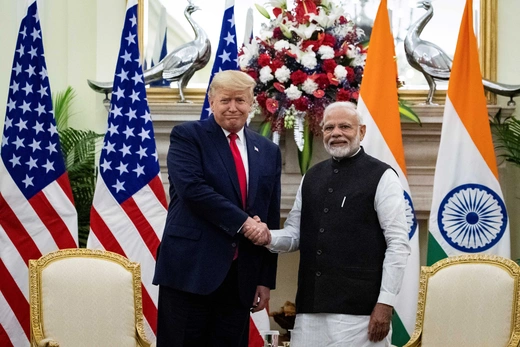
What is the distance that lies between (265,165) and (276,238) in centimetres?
30

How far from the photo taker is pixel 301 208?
10.9 ft

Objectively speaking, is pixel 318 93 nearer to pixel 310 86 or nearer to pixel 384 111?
pixel 310 86

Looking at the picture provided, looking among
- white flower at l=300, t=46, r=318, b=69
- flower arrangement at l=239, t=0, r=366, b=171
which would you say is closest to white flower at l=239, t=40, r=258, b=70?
flower arrangement at l=239, t=0, r=366, b=171

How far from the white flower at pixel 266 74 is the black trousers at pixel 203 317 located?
1.80 m

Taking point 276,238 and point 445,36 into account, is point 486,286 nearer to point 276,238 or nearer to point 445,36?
point 276,238

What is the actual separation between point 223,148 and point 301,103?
1.54m

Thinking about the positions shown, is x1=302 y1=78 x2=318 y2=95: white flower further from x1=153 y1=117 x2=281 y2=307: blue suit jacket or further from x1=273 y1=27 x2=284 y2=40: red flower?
x1=153 y1=117 x2=281 y2=307: blue suit jacket

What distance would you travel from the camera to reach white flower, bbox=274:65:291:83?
183 inches

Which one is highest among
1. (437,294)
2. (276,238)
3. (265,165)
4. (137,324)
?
(265,165)

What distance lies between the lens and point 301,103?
4652 mm

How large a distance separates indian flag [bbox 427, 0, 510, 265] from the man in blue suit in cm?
163

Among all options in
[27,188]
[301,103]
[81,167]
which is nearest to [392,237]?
[301,103]

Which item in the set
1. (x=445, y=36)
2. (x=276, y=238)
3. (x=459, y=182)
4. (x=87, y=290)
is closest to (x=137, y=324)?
(x=87, y=290)

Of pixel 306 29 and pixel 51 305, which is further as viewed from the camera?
pixel 306 29
